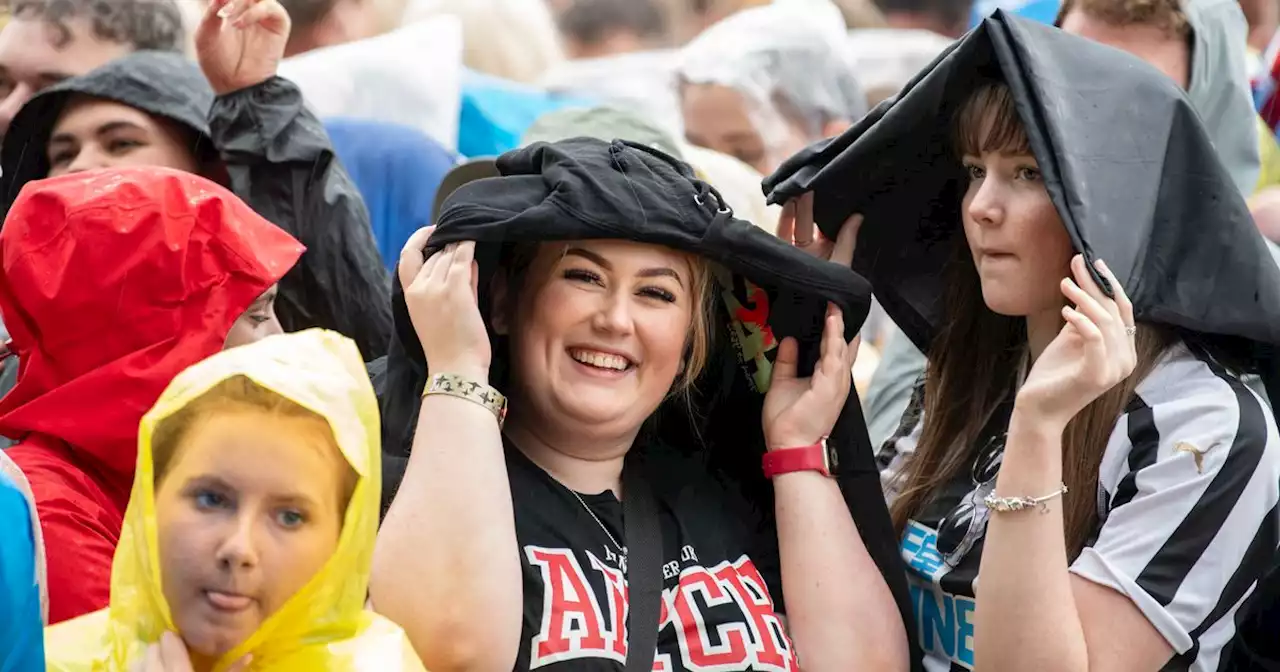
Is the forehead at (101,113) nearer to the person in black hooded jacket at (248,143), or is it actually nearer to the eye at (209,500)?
the person in black hooded jacket at (248,143)

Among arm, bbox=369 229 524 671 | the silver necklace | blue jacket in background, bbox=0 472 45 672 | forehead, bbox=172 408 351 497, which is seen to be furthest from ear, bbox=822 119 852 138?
blue jacket in background, bbox=0 472 45 672

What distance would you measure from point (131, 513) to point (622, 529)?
91 centimetres

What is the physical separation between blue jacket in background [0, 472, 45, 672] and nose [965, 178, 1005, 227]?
1522 millimetres

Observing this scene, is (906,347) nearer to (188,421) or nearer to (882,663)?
(882,663)

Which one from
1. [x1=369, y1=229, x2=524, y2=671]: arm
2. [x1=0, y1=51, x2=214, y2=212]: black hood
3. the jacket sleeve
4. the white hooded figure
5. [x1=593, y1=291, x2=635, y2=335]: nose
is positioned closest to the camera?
[x1=369, y1=229, x2=524, y2=671]: arm

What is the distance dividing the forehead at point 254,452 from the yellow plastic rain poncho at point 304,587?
0.11ft

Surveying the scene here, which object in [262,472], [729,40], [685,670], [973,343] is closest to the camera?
[262,472]

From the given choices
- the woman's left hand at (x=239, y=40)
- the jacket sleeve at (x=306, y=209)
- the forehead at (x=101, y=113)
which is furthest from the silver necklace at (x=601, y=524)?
the forehead at (x=101, y=113)

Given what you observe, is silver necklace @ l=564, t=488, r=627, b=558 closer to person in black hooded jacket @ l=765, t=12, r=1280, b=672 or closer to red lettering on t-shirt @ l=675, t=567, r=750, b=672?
red lettering on t-shirt @ l=675, t=567, r=750, b=672

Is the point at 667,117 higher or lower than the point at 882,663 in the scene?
higher

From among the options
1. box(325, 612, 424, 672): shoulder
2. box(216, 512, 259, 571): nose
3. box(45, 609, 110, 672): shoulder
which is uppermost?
box(216, 512, 259, 571): nose

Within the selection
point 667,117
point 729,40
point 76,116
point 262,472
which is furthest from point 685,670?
point 667,117

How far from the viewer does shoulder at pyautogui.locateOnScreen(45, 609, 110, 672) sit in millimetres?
2107

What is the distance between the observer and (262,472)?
2076 millimetres
